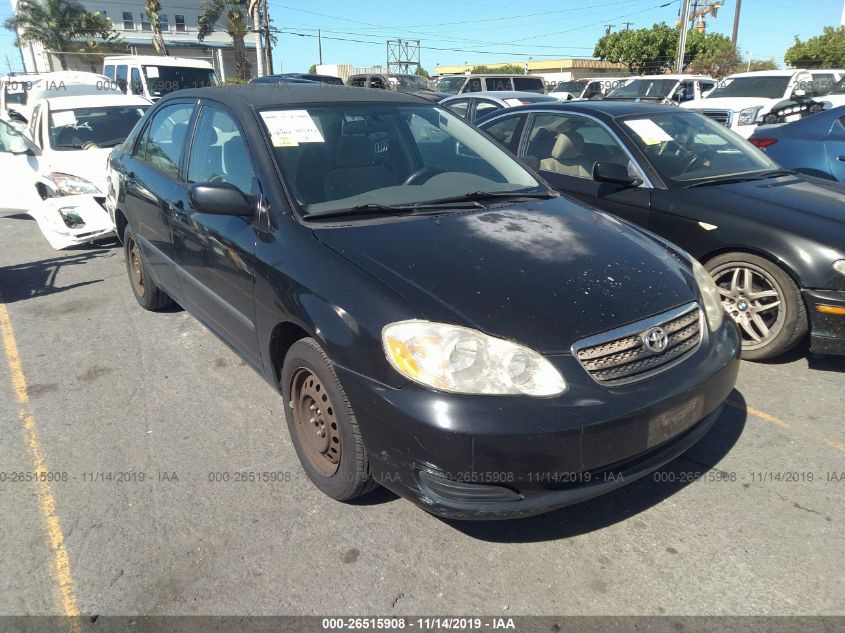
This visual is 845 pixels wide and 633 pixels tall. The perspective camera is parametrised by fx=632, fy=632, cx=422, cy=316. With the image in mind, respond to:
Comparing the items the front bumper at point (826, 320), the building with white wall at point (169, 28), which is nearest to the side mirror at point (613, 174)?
the front bumper at point (826, 320)

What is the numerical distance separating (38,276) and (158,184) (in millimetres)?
2931

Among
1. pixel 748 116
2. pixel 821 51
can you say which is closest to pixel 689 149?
pixel 748 116

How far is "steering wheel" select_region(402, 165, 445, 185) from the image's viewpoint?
340 cm

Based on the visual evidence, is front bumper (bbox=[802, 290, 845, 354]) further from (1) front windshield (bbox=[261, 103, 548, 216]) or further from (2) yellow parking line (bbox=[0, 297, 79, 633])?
(2) yellow parking line (bbox=[0, 297, 79, 633])

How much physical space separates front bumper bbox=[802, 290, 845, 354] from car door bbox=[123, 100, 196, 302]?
154 inches

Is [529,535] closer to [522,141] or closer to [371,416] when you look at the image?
[371,416]

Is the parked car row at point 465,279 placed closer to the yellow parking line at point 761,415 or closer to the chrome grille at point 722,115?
the yellow parking line at point 761,415

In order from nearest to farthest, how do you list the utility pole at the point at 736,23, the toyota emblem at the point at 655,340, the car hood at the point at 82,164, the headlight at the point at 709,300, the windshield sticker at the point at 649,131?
1. the toyota emblem at the point at 655,340
2. the headlight at the point at 709,300
3. the windshield sticker at the point at 649,131
4. the car hood at the point at 82,164
5. the utility pole at the point at 736,23

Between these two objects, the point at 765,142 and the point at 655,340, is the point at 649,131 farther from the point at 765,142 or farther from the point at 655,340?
the point at 655,340

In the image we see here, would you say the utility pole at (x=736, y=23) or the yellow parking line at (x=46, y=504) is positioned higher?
the utility pole at (x=736, y=23)

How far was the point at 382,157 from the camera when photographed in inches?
137

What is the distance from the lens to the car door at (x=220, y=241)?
3.13m

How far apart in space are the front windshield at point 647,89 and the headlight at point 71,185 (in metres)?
12.8

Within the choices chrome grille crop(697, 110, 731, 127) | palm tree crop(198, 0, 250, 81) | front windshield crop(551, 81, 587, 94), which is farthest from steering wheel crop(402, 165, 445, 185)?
palm tree crop(198, 0, 250, 81)
